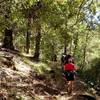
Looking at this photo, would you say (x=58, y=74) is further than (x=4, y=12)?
Yes

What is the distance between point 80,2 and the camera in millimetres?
34094

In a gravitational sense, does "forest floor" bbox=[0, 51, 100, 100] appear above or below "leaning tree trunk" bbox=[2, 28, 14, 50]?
below

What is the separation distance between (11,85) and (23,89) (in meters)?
0.59

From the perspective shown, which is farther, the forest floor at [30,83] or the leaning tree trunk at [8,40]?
the leaning tree trunk at [8,40]

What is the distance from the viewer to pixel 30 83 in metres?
16.5

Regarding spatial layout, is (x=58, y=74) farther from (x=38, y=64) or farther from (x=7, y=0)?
(x=7, y=0)

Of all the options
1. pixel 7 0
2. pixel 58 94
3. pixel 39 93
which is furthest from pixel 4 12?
pixel 58 94

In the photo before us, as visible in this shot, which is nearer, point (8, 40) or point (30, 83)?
point (30, 83)

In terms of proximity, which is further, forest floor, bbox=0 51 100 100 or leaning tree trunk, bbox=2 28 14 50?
leaning tree trunk, bbox=2 28 14 50

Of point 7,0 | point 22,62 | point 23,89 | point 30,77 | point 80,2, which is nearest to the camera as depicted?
point 7,0

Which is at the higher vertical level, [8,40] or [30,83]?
[8,40]

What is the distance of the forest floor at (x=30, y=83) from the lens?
13570 mm

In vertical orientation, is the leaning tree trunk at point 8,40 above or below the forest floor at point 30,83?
above

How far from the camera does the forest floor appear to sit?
13570 mm
